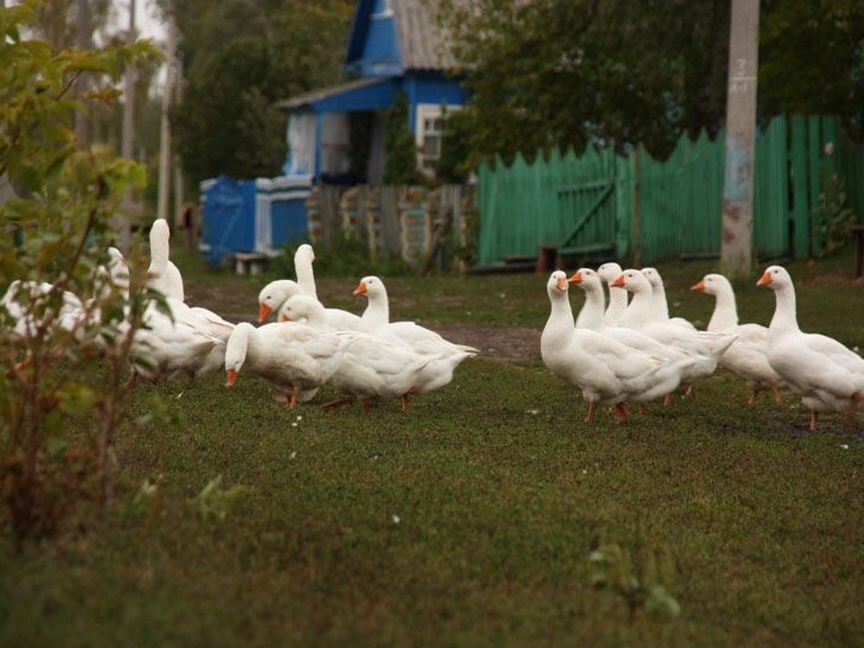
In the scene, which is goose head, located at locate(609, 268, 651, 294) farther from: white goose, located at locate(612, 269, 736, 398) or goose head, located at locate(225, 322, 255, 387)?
goose head, located at locate(225, 322, 255, 387)

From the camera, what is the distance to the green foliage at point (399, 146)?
33375 mm

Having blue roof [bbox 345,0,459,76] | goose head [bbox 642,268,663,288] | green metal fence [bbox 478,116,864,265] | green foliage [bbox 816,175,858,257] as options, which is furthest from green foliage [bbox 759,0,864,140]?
goose head [bbox 642,268,663,288]

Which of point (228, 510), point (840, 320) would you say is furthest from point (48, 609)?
point (840, 320)

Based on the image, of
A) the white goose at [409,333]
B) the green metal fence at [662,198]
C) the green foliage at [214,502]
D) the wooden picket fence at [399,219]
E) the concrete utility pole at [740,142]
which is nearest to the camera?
the green foliage at [214,502]

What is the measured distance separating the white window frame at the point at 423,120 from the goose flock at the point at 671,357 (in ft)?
74.1

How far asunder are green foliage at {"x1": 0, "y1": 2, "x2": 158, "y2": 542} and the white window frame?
26842 mm

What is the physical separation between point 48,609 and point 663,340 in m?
6.60

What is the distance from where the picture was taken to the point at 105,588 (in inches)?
213

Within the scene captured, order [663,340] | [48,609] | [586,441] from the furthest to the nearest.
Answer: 1. [663,340]
2. [586,441]
3. [48,609]

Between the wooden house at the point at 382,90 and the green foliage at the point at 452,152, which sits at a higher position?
the wooden house at the point at 382,90

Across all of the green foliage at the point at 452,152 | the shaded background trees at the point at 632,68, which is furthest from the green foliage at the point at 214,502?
the green foliage at the point at 452,152

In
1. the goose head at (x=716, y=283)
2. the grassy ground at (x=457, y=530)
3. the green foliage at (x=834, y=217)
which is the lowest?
the grassy ground at (x=457, y=530)

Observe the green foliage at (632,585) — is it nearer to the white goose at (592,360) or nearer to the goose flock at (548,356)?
the white goose at (592,360)

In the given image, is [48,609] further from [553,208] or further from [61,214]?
[553,208]
